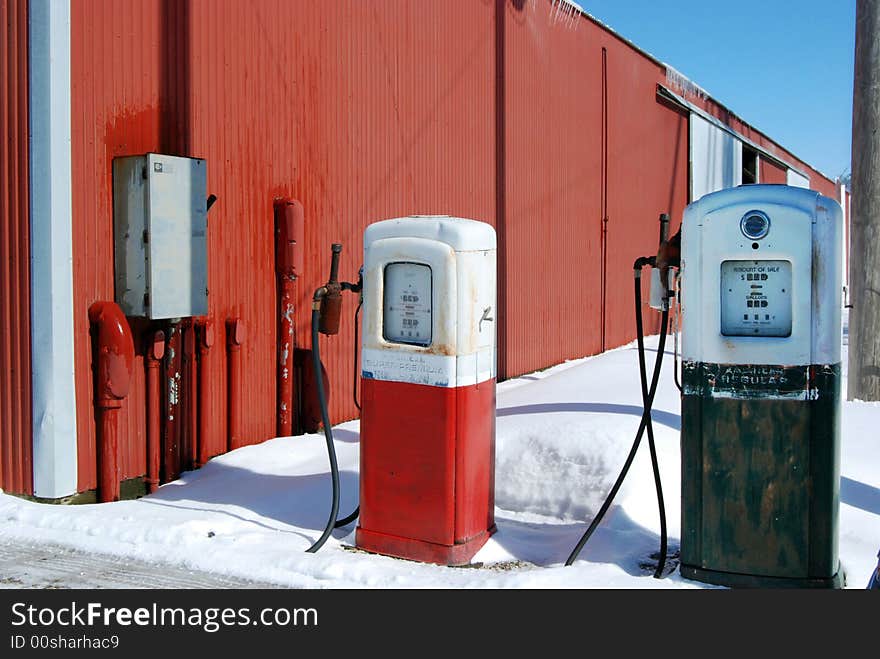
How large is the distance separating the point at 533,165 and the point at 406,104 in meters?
2.97

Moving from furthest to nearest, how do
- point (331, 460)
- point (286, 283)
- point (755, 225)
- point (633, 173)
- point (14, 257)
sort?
point (633, 173) → point (286, 283) → point (14, 257) → point (331, 460) → point (755, 225)

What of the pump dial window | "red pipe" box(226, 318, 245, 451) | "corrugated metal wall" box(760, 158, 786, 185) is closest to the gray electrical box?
"red pipe" box(226, 318, 245, 451)

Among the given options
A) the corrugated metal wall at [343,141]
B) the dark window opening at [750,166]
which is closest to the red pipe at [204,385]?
the corrugated metal wall at [343,141]

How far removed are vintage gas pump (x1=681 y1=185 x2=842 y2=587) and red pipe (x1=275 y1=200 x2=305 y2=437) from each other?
3.40 metres

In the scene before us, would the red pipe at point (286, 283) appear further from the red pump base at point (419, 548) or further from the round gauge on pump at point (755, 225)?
the round gauge on pump at point (755, 225)

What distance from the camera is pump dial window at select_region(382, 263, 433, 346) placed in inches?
185

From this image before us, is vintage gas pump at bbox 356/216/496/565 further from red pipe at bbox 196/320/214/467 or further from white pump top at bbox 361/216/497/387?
red pipe at bbox 196/320/214/467

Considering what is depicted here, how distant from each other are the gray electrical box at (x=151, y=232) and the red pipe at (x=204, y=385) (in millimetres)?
413

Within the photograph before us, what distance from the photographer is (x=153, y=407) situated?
5.91m

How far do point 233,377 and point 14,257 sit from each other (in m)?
1.72

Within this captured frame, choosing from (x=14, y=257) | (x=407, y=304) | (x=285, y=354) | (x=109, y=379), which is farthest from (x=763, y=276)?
(x=14, y=257)

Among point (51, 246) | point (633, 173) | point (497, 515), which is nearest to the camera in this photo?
point (51, 246)

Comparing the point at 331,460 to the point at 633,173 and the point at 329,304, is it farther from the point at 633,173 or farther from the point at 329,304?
the point at 633,173

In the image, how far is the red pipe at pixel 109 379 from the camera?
5.41 meters
